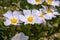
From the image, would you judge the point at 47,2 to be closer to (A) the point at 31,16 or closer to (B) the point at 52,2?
(B) the point at 52,2

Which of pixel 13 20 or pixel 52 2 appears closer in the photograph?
pixel 13 20

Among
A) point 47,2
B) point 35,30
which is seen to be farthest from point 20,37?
point 47,2

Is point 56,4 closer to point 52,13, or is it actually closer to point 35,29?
point 52,13

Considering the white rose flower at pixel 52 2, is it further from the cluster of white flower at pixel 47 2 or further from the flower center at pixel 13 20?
the flower center at pixel 13 20

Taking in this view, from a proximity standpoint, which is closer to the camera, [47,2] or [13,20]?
[13,20]

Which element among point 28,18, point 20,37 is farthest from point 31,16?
point 20,37

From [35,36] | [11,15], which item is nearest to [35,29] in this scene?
[35,36]

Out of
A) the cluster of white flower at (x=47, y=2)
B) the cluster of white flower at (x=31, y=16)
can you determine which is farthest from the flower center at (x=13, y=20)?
the cluster of white flower at (x=47, y=2)

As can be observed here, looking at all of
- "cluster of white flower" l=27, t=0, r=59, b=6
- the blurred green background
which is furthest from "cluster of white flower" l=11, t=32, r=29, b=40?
"cluster of white flower" l=27, t=0, r=59, b=6

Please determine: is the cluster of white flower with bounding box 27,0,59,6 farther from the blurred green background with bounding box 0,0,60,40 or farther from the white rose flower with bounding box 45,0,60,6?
the blurred green background with bounding box 0,0,60,40

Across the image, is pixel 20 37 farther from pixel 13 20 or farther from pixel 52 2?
pixel 52 2
